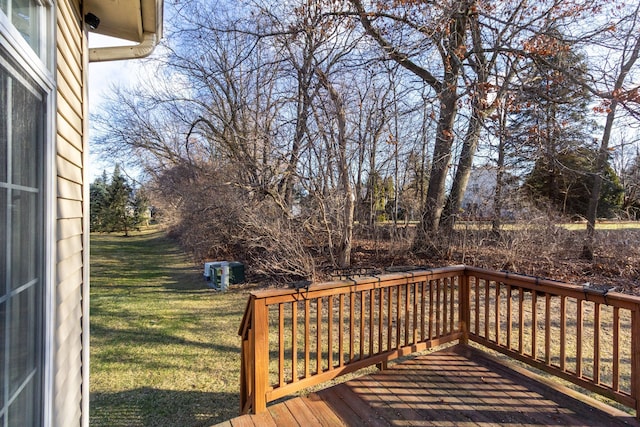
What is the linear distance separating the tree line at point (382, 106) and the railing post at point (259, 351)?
4.28m

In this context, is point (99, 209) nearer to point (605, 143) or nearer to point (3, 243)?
point (3, 243)

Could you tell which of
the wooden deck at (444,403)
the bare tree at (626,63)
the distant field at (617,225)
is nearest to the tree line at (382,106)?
the bare tree at (626,63)

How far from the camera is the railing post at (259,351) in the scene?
219 cm

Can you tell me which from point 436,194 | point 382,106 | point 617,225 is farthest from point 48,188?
point 617,225

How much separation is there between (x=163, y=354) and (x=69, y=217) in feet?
9.29

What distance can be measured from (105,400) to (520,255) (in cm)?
713

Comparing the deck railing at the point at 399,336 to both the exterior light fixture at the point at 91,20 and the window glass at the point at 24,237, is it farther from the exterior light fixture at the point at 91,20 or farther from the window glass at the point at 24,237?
the exterior light fixture at the point at 91,20

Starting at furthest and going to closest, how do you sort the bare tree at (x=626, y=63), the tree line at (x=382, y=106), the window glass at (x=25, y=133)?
1. the tree line at (x=382, y=106)
2. the bare tree at (x=626, y=63)
3. the window glass at (x=25, y=133)

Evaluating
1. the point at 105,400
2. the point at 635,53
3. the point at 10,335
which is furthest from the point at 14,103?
the point at 635,53

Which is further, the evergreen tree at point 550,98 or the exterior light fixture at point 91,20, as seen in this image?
the evergreen tree at point 550,98

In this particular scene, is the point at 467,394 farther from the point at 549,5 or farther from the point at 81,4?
the point at 549,5

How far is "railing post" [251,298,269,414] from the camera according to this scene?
7.18 ft

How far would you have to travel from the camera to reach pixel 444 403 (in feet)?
7.72

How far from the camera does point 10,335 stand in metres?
1.19
